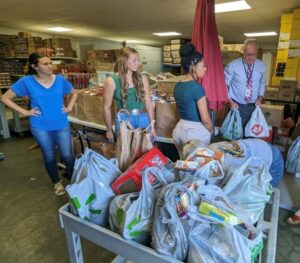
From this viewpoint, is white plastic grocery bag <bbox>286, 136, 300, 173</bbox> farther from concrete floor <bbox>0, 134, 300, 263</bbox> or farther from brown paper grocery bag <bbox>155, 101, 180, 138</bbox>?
brown paper grocery bag <bbox>155, 101, 180, 138</bbox>

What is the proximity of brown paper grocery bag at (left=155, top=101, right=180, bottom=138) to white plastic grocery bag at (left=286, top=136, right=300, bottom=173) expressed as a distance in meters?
1.14

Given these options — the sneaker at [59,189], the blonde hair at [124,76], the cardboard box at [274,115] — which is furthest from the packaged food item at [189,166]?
the cardboard box at [274,115]

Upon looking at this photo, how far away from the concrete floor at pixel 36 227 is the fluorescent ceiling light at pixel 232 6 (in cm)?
367

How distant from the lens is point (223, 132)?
2381mm

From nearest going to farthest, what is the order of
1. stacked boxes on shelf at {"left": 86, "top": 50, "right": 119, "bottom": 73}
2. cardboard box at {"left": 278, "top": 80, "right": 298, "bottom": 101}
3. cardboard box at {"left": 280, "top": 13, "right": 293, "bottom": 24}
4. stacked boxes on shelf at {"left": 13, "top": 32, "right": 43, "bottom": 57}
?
cardboard box at {"left": 278, "top": 80, "right": 298, "bottom": 101}, cardboard box at {"left": 280, "top": 13, "right": 293, "bottom": 24}, stacked boxes on shelf at {"left": 86, "top": 50, "right": 119, "bottom": 73}, stacked boxes on shelf at {"left": 13, "top": 32, "right": 43, "bottom": 57}

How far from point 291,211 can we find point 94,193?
197 centimetres

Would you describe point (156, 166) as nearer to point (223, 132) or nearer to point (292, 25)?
point (223, 132)

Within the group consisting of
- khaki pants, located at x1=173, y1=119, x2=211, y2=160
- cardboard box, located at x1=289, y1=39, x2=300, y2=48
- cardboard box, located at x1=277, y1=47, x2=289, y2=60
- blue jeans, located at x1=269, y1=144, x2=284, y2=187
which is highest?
cardboard box, located at x1=289, y1=39, x2=300, y2=48

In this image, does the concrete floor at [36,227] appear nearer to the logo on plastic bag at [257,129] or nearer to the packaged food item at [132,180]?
the logo on plastic bag at [257,129]

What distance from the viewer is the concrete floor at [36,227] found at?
177 centimetres

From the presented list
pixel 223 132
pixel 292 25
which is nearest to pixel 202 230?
pixel 223 132

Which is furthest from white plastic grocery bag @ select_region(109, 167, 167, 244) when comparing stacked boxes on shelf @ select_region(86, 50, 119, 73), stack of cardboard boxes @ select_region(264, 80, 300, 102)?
stacked boxes on shelf @ select_region(86, 50, 119, 73)

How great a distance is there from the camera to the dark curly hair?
1731mm

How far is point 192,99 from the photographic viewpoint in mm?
1743
